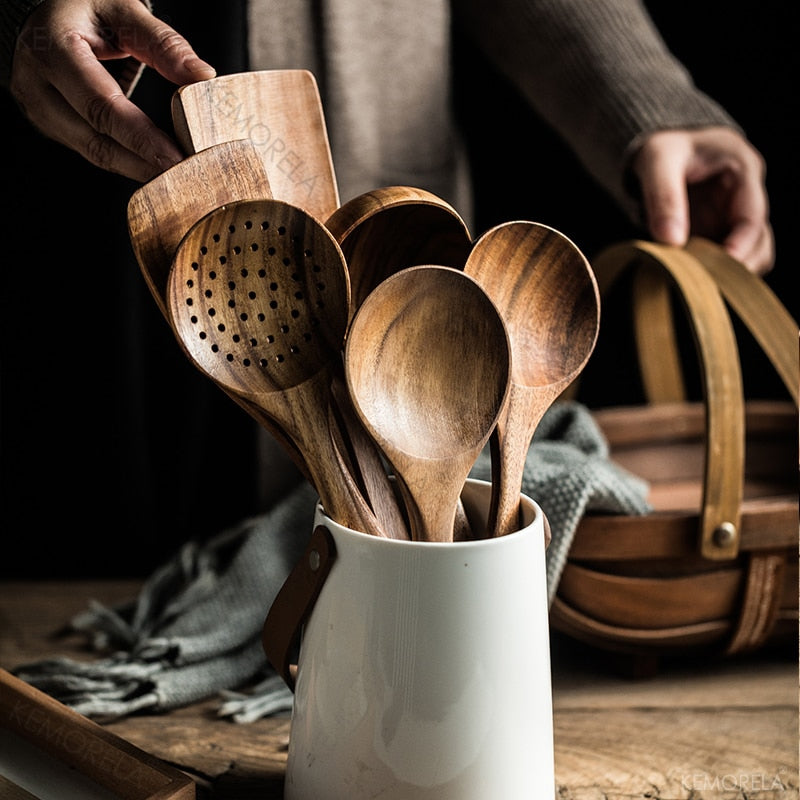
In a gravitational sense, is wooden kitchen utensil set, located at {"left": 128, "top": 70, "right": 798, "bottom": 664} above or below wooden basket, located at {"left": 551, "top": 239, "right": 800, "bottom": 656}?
above

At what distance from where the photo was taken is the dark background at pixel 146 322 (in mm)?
Result: 779

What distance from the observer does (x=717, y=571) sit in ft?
1.87

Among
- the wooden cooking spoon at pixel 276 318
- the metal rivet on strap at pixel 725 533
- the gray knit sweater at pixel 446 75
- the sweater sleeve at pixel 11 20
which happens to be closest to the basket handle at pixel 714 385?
the metal rivet on strap at pixel 725 533

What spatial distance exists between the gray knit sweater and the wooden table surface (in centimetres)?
37

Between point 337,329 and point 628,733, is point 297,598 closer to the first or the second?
point 337,329

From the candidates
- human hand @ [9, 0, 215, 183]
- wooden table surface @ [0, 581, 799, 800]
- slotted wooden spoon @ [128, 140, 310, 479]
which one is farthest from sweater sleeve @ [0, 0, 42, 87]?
wooden table surface @ [0, 581, 799, 800]

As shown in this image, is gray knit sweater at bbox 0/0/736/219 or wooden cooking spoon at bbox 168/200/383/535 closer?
wooden cooking spoon at bbox 168/200/383/535

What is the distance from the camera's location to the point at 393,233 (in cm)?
45

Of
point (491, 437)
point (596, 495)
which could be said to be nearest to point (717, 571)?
point (596, 495)

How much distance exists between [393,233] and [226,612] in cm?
30

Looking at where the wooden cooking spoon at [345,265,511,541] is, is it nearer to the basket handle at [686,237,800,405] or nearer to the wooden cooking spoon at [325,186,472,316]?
the wooden cooking spoon at [325,186,472,316]

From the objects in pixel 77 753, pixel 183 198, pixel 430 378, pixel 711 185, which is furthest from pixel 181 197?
pixel 711 185

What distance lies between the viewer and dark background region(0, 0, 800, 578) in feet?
2.56

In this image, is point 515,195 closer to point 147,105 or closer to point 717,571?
point 147,105
